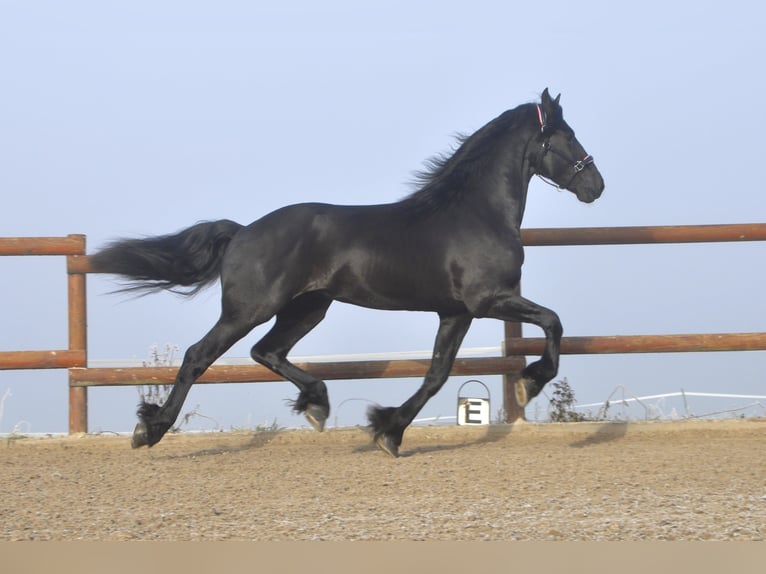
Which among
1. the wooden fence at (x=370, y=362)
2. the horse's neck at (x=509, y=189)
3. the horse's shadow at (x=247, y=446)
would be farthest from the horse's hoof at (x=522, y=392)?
the horse's shadow at (x=247, y=446)

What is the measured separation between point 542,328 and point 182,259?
2217 millimetres

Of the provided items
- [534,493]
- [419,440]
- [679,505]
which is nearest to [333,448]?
[419,440]

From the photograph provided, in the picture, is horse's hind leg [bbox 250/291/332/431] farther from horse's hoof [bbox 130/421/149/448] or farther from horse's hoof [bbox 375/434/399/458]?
horse's hoof [bbox 130/421/149/448]

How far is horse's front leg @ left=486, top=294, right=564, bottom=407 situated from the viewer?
602cm

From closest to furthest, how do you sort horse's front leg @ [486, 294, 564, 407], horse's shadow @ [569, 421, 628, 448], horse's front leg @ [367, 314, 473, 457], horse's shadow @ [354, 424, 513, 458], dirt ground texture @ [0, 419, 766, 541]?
dirt ground texture @ [0, 419, 766, 541] → horse's front leg @ [486, 294, 564, 407] → horse's front leg @ [367, 314, 473, 457] → horse's shadow @ [354, 424, 513, 458] → horse's shadow @ [569, 421, 628, 448]

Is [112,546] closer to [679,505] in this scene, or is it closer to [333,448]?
[679,505]

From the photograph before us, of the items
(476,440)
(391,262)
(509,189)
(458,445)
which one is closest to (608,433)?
(476,440)

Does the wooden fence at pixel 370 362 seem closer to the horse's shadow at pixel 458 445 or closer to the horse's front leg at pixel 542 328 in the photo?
the horse's shadow at pixel 458 445

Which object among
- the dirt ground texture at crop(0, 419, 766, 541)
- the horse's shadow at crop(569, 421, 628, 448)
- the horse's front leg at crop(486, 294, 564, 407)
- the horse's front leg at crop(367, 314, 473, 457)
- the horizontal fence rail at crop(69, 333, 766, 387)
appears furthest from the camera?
the horizontal fence rail at crop(69, 333, 766, 387)

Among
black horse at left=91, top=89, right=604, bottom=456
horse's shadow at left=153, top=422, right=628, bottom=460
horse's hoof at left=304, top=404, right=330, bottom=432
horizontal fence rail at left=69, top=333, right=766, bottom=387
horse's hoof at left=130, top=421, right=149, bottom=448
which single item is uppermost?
black horse at left=91, top=89, right=604, bottom=456

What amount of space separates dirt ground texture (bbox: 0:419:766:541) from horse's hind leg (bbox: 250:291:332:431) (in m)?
0.32

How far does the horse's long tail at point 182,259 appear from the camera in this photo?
256 inches

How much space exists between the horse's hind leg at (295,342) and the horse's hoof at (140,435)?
82cm

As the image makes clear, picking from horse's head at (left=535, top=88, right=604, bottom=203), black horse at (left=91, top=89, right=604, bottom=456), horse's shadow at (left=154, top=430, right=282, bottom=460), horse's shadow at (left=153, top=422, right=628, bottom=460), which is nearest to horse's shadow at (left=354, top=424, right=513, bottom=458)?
horse's shadow at (left=153, top=422, right=628, bottom=460)
